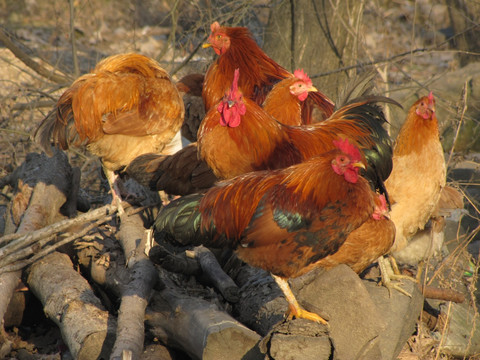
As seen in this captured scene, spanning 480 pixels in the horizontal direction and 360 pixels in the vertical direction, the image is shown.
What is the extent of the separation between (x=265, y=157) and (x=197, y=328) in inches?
55.9

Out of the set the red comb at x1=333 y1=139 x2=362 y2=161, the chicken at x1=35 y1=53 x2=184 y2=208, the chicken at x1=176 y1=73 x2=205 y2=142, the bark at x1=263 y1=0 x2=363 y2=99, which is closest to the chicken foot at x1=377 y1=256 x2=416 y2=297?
the red comb at x1=333 y1=139 x2=362 y2=161

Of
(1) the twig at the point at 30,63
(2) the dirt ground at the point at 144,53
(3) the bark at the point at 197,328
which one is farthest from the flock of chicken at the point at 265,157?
(1) the twig at the point at 30,63

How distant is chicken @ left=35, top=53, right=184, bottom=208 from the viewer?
4.73 meters

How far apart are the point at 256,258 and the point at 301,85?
200 cm

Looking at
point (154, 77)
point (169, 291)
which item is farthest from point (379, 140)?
point (154, 77)

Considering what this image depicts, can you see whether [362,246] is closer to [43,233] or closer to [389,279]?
[389,279]

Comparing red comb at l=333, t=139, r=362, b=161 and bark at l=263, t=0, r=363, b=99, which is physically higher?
bark at l=263, t=0, r=363, b=99

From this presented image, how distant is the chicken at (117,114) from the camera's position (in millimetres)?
4730

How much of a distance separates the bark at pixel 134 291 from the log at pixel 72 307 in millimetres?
207

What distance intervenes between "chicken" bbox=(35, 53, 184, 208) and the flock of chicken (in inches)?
0.4

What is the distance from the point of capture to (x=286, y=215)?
3139 millimetres

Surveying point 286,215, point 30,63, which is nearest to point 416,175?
point 286,215

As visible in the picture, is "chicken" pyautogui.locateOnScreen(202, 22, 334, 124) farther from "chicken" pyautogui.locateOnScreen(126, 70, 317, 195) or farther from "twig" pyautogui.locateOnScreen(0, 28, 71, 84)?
"twig" pyautogui.locateOnScreen(0, 28, 71, 84)

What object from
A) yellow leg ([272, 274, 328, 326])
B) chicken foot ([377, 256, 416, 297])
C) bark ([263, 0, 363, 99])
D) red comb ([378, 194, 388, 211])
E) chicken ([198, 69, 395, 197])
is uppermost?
bark ([263, 0, 363, 99])
